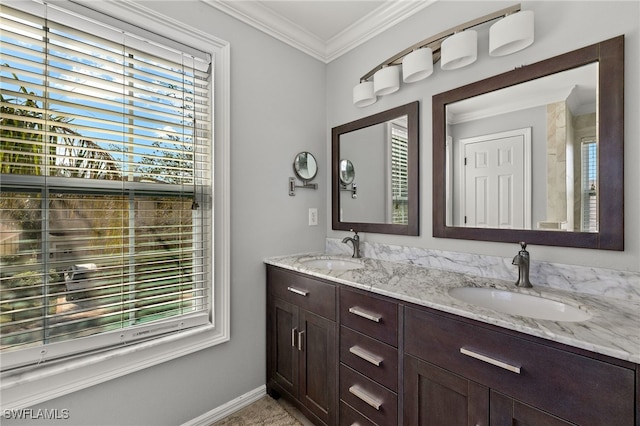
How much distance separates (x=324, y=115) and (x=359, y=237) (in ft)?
3.37

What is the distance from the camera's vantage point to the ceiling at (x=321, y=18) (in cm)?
178

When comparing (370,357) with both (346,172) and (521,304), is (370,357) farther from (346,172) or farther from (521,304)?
(346,172)

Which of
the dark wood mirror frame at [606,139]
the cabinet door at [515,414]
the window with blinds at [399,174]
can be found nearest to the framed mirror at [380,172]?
the window with blinds at [399,174]

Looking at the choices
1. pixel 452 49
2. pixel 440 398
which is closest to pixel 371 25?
pixel 452 49

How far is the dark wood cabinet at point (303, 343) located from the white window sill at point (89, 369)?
17.2 inches

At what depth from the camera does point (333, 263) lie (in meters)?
2.07

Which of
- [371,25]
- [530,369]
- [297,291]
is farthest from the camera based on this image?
[371,25]

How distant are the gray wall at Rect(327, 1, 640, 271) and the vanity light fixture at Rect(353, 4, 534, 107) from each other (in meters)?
0.07

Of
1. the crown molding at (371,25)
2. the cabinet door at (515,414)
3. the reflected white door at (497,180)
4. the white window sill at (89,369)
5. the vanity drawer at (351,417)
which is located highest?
the crown molding at (371,25)

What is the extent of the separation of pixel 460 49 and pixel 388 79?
450 mm

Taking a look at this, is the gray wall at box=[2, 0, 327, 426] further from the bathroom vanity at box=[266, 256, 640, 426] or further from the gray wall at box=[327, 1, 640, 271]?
the gray wall at box=[327, 1, 640, 271]

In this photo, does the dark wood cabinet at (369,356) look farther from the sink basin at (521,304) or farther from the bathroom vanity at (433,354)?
the sink basin at (521,304)

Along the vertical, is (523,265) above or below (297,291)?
above

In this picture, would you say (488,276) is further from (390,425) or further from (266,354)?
(266,354)
